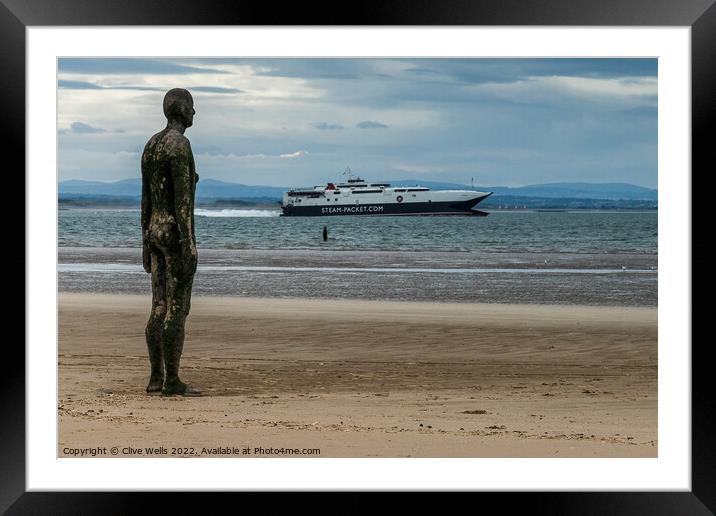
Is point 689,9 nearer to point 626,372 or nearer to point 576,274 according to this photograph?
point 626,372

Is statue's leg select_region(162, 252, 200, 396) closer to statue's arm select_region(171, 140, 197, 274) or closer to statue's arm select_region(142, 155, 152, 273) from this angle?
statue's arm select_region(171, 140, 197, 274)

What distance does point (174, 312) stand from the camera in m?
6.82

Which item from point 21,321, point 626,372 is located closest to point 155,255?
point 21,321

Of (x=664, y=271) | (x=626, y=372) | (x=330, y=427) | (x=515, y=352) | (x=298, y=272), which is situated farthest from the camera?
(x=298, y=272)

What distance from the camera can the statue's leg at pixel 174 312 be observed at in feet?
22.1

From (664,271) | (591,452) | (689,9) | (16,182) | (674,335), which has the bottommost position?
(591,452)

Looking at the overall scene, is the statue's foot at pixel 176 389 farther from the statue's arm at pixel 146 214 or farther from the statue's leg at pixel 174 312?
the statue's arm at pixel 146 214

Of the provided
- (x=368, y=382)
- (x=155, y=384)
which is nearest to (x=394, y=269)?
(x=368, y=382)

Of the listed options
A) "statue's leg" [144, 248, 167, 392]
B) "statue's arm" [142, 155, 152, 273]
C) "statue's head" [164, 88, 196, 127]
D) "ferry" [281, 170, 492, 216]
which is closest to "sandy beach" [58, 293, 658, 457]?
"statue's leg" [144, 248, 167, 392]

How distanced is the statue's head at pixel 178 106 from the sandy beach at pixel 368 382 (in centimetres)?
190

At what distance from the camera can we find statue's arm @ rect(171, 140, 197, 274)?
6.65m

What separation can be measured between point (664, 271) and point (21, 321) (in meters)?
3.13

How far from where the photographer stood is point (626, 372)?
8875mm

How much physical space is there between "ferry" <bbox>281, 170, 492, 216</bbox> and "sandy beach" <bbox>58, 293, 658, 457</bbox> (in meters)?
52.5
